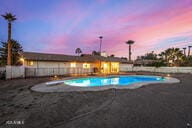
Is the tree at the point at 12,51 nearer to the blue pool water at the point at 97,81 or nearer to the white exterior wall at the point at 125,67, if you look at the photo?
the blue pool water at the point at 97,81

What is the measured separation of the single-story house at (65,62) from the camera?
60.6 feet

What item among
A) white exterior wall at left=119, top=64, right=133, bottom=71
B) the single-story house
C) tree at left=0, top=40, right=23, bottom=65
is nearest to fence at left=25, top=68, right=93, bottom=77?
the single-story house

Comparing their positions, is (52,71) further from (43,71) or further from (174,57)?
(174,57)

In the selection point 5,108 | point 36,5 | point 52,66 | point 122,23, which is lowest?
point 5,108

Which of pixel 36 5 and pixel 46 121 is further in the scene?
pixel 36 5

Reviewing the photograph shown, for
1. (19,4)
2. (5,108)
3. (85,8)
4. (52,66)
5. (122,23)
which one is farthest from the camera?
(122,23)

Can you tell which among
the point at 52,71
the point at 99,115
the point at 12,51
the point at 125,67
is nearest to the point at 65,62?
the point at 52,71

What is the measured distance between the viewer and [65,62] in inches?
864

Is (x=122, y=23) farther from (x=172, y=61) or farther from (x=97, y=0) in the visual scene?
(x=172, y=61)

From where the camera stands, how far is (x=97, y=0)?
620 inches

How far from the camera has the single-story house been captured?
60.6 feet

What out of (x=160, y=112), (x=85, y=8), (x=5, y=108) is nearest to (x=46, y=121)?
(x=5, y=108)

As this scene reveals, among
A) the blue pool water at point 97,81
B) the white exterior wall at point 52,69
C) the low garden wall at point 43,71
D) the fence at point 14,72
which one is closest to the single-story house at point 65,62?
the white exterior wall at point 52,69

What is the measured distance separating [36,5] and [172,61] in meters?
34.4
